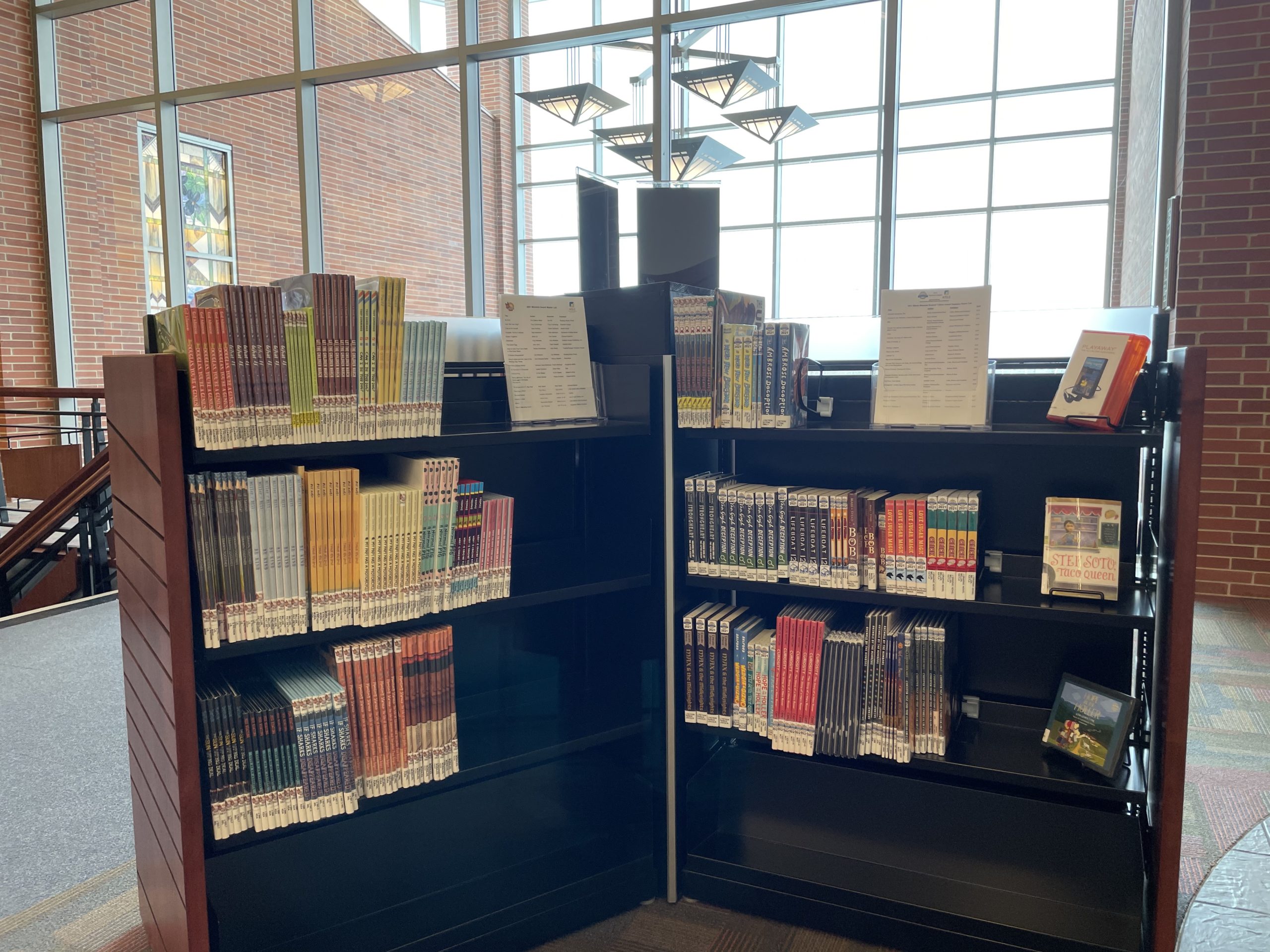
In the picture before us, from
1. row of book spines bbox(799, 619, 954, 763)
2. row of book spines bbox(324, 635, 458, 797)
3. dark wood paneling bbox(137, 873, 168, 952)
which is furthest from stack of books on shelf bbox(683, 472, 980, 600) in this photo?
dark wood paneling bbox(137, 873, 168, 952)

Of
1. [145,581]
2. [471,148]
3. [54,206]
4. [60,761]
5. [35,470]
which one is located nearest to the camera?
[145,581]

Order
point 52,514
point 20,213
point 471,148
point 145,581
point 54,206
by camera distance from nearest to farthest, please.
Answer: point 145,581 → point 52,514 → point 471,148 → point 20,213 → point 54,206

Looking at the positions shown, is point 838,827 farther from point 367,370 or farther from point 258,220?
point 258,220

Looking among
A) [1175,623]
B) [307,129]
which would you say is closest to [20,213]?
[307,129]

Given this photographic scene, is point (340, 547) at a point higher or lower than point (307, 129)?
lower

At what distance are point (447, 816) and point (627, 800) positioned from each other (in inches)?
17.0

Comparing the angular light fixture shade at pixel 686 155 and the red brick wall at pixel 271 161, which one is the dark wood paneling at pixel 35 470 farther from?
the angular light fixture shade at pixel 686 155

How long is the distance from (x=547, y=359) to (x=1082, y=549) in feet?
3.98

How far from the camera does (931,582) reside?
1797 mm

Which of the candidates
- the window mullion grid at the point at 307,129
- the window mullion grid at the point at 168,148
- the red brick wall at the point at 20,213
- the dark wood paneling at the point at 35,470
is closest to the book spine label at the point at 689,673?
the window mullion grid at the point at 307,129

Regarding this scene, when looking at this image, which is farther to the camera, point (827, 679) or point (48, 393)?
point (48, 393)

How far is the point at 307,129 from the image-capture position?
226 inches

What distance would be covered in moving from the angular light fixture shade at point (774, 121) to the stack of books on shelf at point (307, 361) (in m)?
5.04

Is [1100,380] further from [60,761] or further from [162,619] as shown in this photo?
[60,761]
